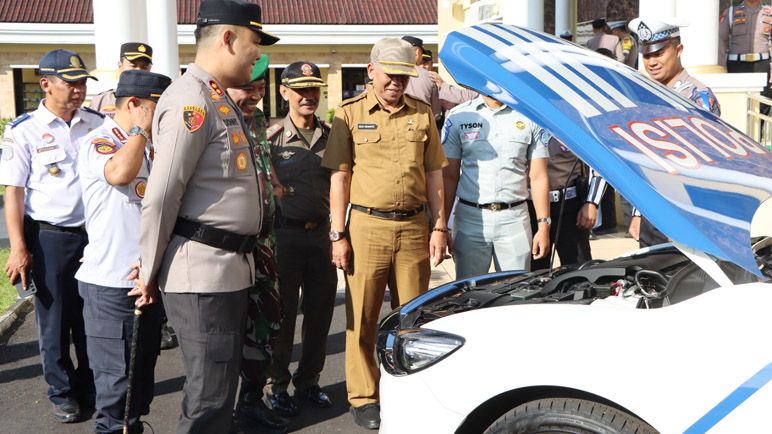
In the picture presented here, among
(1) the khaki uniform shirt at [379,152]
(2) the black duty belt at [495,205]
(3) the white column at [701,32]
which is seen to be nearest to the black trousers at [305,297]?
(1) the khaki uniform shirt at [379,152]

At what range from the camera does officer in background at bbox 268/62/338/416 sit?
4.33 metres

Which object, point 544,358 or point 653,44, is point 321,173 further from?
point 544,358

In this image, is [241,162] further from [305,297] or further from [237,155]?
[305,297]

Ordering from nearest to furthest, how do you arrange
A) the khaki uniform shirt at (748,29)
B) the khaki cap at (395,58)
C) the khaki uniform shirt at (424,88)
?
the khaki cap at (395,58)
the khaki uniform shirt at (424,88)
the khaki uniform shirt at (748,29)

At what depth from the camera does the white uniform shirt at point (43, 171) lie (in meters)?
4.24

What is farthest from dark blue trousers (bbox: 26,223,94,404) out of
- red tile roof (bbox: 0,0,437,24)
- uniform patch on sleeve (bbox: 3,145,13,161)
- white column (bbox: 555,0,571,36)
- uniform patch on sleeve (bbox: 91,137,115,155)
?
red tile roof (bbox: 0,0,437,24)

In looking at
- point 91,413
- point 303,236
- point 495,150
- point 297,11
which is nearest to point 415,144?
point 495,150

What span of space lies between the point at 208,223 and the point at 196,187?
0.14 metres

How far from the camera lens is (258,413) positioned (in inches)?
158

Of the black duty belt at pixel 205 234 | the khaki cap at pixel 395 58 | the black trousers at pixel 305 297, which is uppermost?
the khaki cap at pixel 395 58

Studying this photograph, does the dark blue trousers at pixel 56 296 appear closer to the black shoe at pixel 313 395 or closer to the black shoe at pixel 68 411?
the black shoe at pixel 68 411

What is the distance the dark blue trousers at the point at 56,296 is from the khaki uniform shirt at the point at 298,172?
46.0 inches

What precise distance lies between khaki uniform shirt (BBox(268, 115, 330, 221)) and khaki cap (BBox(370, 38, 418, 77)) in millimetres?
634

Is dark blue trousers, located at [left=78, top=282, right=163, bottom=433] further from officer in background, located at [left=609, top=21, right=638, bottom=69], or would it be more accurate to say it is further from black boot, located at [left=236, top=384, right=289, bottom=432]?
officer in background, located at [left=609, top=21, right=638, bottom=69]
